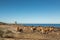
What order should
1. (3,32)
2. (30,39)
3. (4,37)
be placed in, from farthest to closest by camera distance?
(3,32) < (4,37) < (30,39)

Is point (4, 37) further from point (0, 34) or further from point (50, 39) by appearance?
point (50, 39)

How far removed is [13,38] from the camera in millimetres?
16312

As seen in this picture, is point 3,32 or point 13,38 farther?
point 3,32

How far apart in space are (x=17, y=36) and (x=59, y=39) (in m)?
5.11

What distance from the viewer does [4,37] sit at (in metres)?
16.8

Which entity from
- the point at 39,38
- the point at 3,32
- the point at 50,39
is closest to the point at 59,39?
the point at 50,39

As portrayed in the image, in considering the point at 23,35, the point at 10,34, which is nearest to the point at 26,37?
the point at 23,35

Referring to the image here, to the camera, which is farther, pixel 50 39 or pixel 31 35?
pixel 31 35

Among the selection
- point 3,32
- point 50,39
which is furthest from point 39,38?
point 3,32

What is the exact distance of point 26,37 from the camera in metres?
17.0

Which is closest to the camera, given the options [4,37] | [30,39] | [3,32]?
[30,39]

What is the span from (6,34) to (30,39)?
134 inches

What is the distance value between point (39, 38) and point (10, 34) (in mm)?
3702

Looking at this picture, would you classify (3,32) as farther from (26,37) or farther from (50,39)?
(50,39)
